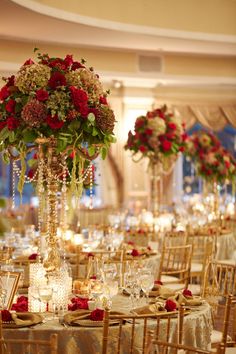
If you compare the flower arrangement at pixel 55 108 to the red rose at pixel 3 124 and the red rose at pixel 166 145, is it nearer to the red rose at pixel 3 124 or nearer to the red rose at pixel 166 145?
the red rose at pixel 3 124

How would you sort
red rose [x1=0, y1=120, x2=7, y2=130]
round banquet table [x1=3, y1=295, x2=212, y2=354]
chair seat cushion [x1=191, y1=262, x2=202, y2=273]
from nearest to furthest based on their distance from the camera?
round banquet table [x1=3, y1=295, x2=212, y2=354]
red rose [x1=0, y1=120, x2=7, y2=130]
chair seat cushion [x1=191, y1=262, x2=202, y2=273]

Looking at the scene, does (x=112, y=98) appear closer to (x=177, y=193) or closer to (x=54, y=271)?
(x=177, y=193)

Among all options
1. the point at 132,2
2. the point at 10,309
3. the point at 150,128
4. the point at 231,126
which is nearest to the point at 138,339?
the point at 10,309

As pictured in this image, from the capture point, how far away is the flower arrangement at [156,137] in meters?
10.9

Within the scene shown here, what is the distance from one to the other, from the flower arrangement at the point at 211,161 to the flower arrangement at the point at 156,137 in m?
0.97

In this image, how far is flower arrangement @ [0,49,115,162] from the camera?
5.12 metres

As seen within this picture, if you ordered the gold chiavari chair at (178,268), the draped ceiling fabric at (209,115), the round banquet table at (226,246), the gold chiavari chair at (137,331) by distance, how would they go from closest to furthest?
the gold chiavari chair at (137,331)
the gold chiavari chair at (178,268)
the round banquet table at (226,246)
the draped ceiling fabric at (209,115)

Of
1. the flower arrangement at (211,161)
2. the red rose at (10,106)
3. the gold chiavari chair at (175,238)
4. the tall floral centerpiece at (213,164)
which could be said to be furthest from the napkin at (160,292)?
the flower arrangement at (211,161)

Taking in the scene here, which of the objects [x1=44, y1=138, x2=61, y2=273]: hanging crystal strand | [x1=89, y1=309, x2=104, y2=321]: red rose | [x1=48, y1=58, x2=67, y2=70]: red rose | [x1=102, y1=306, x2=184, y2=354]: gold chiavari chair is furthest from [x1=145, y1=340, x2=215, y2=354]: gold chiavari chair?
[x1=48, y1=58, x2=67, y2=70]: red rose

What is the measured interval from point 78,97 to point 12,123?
1.57ft

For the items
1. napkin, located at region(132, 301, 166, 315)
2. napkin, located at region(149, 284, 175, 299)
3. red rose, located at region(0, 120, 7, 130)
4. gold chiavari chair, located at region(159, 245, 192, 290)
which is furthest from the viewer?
gold chiavari chair, located at region(159, 245, 192, 290)

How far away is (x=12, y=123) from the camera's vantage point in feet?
17.1

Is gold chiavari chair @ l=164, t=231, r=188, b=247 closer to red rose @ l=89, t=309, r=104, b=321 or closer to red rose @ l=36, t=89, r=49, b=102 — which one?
red rose @ l=36, t=89, r=49, b=102

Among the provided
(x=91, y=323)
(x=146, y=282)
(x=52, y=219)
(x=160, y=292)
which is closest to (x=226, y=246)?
(x=160, y=292)
